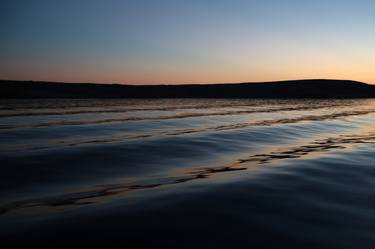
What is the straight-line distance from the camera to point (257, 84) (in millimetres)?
88688

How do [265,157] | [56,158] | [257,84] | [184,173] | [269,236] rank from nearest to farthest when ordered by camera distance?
1. [269,236]
2. [184,173]
3. [56,158]
4. [265,157]
5. [257,84]

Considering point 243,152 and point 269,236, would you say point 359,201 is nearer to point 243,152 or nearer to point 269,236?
point 269,236

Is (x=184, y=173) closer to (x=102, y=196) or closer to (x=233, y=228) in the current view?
(x=102, y=196)

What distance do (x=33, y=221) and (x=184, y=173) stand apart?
2.74 m

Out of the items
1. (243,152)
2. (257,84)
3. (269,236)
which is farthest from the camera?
(257,84)

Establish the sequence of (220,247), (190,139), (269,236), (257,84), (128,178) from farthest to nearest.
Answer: (257,84), (190,139), (128,178), (269,236), (220,247)

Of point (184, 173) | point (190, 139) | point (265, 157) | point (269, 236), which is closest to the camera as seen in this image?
point (269, 236)

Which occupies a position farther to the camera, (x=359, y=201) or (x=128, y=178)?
(x=128, y=178)

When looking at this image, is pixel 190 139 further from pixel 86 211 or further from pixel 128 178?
pixel 86 211

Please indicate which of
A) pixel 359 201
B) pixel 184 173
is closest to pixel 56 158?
pixel 184 173

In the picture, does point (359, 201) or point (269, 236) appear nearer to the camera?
point (269, 236)

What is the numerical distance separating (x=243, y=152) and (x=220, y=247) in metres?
5.01

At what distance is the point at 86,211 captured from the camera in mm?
3758

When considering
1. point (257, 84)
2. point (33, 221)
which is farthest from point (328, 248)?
point (257, 84)
